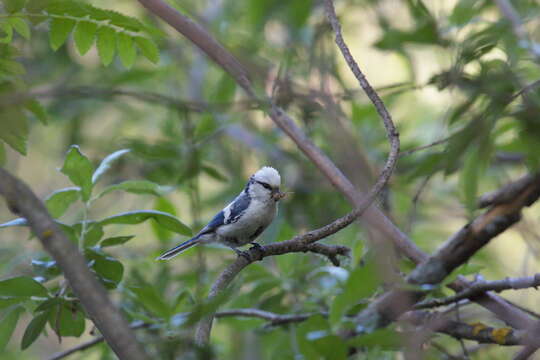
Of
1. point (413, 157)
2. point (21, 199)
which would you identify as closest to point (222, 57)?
point (21, 199)

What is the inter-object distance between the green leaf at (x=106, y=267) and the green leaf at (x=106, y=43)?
29.2 inches

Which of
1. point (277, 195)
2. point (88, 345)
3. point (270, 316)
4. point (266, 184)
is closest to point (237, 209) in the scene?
point (266, 184)

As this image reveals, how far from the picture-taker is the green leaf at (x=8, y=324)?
6.88ft

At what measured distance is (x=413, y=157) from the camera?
425cm

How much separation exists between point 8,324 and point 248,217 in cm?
162

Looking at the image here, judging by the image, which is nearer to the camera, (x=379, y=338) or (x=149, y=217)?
(x=379, y=338)

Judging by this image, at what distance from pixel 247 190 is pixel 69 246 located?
8.05ft

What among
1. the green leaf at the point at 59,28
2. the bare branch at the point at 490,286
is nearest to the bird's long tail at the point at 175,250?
the green leaf at the point at 59,28

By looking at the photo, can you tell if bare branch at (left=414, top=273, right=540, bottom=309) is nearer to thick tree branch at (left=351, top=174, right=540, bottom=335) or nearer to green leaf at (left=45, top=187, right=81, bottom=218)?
thick tree branch at (left=351, top=174, right=540, bottom=335)

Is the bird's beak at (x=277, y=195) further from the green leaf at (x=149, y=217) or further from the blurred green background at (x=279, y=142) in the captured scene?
the green leaf at (x=149, y=217)

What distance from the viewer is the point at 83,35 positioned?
223 cm

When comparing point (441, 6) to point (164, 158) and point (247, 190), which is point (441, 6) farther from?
point (164, 158)

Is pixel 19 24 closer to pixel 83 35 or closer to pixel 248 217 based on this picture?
pixel 83 35

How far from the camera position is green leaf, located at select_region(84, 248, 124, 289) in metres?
2.14
